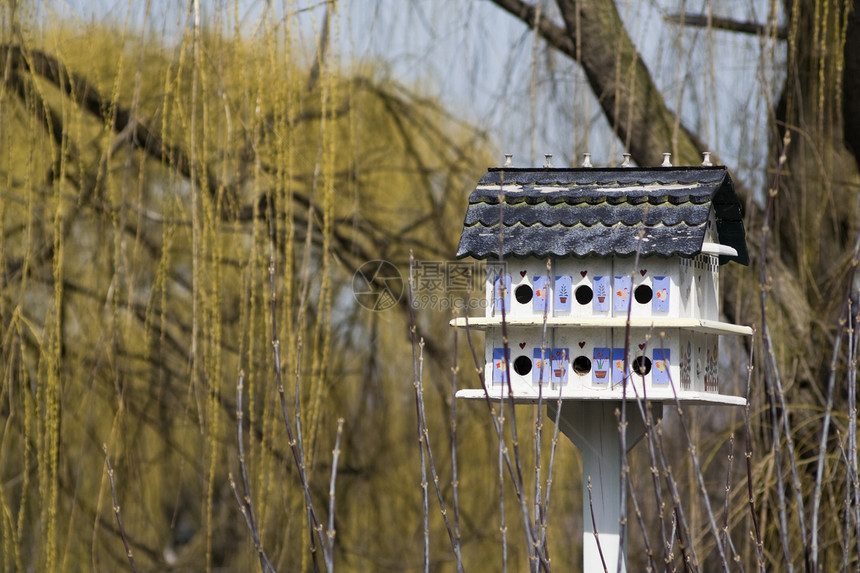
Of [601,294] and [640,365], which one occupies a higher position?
[601,294]

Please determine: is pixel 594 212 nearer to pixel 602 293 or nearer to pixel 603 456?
pixel 602 293

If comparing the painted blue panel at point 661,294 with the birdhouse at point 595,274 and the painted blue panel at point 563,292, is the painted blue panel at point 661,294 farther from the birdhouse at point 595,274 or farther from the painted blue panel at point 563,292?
the painted blue panel at point 563,292

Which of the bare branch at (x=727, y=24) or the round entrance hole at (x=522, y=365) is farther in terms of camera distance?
the bare branch at (x=727, y=24)

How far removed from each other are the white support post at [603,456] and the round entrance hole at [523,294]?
0.60ft

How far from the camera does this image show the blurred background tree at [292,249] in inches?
93.4

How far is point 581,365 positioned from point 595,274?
0.44 ft

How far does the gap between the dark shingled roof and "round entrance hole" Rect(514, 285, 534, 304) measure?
0.22 feet

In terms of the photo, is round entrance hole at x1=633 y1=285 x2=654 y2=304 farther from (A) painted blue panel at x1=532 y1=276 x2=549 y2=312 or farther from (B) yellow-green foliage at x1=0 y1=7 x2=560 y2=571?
(B) yellow-green foliage at x1=0 y1=7 x2=560 y2=571

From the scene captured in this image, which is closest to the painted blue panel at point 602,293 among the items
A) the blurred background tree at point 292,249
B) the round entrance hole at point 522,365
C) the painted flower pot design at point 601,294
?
the painted flower pot design at point 601,294

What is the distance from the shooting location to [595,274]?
5.13 ft

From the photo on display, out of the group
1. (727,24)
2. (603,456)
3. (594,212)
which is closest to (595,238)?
(594,212)

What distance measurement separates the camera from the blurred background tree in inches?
93.4

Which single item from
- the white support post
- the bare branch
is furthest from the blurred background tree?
the white support post

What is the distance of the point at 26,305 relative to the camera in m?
2.59
